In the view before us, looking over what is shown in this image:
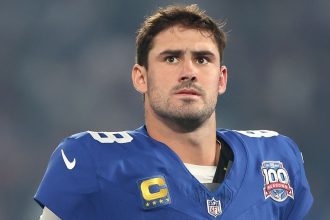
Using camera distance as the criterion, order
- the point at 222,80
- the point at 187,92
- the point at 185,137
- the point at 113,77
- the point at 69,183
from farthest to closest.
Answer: the point at 113,77 < the point at 222,80 < the point at 185,137 < the point at 187,92 < the point at 69,183

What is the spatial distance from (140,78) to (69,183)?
517 millimetres

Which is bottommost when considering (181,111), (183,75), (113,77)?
(113,77)

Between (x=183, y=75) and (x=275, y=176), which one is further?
(x=275, y=176)

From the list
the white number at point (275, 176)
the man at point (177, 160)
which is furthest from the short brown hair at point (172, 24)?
the white number at point (275, 176)

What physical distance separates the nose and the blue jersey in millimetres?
254

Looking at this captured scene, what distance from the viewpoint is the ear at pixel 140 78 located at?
2.35 m

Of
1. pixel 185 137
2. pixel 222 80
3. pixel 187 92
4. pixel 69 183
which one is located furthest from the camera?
pixel 222 80

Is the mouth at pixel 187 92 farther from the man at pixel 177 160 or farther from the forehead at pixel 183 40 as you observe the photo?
the forehead at pixel 183 40

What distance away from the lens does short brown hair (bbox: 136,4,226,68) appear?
2324 millimetres

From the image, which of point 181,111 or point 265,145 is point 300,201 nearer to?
point 265,145

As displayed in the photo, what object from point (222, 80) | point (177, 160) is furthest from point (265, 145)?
point (177, 160)

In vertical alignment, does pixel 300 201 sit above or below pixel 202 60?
below

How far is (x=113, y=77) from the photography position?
5.19 meters

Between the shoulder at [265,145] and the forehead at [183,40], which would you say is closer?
the forehead at [183,40]
